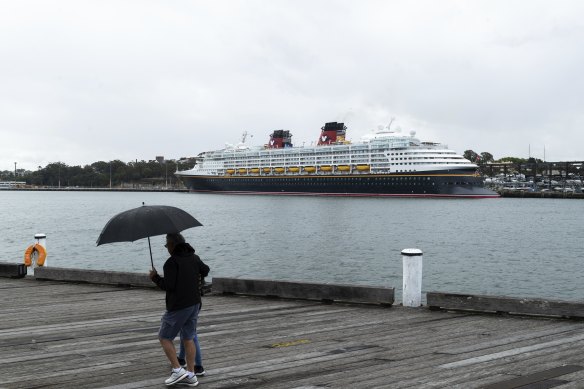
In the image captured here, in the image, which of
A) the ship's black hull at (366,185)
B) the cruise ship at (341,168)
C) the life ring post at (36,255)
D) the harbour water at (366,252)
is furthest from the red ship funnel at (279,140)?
the life ring post at (36,255)

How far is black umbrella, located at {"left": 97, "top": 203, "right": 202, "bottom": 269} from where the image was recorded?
4852 millimetres

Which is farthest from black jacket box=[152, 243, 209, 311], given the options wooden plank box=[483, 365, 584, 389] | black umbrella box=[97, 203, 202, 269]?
wooden plank box=[483, 365, 584, 389]

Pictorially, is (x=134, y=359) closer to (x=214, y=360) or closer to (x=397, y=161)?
(x=214, y=360)

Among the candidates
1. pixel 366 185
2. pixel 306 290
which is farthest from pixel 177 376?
pixel 366 185

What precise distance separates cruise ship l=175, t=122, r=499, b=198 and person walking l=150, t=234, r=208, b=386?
9203cm

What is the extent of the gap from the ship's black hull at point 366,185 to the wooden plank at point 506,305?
88130 millimetres

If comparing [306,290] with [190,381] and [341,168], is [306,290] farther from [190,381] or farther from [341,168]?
[341,168]

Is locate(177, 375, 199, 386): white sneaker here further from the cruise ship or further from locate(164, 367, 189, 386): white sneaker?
the cruise ship

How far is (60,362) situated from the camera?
594 cm

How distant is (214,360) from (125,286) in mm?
5137

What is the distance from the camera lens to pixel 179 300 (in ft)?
16.8

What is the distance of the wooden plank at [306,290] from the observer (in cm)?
896

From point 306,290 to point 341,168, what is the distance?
98.4 m

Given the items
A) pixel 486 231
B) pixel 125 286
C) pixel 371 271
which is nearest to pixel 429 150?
pixel 486 231
